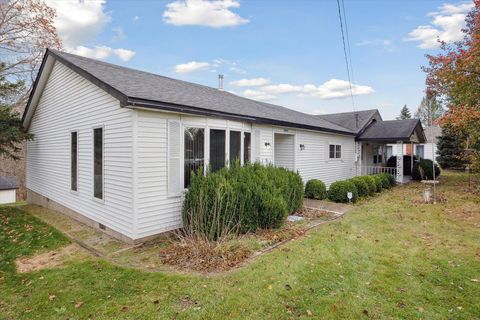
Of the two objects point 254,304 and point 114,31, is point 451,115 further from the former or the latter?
point 114,31

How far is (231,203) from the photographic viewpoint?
Answer: 5.86m

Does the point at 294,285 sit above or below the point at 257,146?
below

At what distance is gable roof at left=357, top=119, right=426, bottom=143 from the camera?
1470 centimetres

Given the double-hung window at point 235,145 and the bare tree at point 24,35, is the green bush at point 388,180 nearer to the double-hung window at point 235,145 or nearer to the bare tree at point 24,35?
the double-hung window at point 235,145

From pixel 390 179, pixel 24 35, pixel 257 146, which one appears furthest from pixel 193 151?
pixel 24 35

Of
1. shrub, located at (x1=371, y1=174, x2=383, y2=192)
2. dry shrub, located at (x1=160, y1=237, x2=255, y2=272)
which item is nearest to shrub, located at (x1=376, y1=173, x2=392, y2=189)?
shrub, located at (x1=371, y1=174, x2=383, y2=192)

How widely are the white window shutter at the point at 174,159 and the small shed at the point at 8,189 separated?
22.9m

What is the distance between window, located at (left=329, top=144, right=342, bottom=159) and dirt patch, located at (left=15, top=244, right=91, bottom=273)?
454 inches

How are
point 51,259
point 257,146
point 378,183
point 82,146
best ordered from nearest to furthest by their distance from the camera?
1. point 51,259
2. point 82,146
3. point 257,146
4. point 378,183

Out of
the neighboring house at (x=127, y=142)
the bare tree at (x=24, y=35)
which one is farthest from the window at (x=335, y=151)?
the bare tree at (x=24, y=35)

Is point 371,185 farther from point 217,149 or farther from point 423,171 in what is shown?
point 217,149

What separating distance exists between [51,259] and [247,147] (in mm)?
5745

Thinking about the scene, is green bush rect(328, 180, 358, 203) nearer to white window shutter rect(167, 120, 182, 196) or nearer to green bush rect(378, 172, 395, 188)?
green bush rect(378, 172, 395, 188)

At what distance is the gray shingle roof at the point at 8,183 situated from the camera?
21.8m
